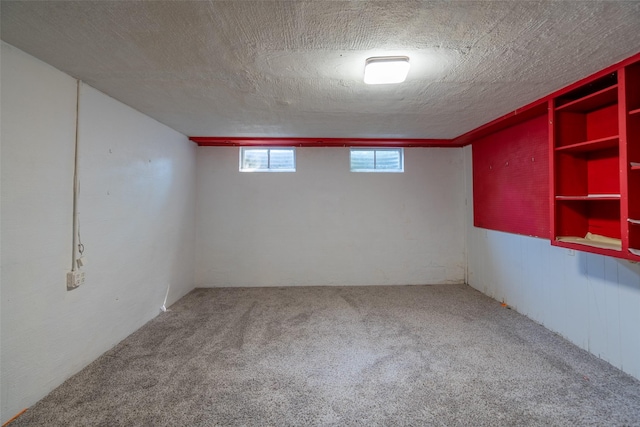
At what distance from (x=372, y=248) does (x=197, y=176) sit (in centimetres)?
293

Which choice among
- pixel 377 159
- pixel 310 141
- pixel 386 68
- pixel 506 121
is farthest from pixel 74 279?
pixel 506 121

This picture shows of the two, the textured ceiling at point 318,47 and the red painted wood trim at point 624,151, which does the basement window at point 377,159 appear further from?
the red painted wood trim at point 624,151

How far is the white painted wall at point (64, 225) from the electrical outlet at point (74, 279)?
4cm

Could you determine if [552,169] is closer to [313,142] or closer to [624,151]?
[624,151]

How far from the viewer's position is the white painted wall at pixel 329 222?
3.98m

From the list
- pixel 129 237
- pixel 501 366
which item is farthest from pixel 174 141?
pixel 501 366

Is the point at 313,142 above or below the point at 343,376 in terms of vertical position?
above

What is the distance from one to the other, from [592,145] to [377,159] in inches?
99.2

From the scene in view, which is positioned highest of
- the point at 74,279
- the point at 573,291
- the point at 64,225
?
the point at 64,225

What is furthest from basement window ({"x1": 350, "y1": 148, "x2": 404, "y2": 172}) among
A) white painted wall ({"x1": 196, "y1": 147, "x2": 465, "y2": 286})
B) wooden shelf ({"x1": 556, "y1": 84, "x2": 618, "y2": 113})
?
wooden shelf ({"x1": 556, "y1": 84, "x2": 618, "y2": 113})

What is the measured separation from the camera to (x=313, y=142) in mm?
3764

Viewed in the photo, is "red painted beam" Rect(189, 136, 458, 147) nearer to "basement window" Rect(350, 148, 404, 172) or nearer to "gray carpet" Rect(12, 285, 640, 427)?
"basement window" Rect(350, 148, 404, 172)

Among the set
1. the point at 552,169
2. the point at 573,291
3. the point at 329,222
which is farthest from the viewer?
the point at 329,222

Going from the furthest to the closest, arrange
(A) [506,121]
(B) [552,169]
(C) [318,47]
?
(A) [506,121]
(B) [552,169]
(C) [318,47]
